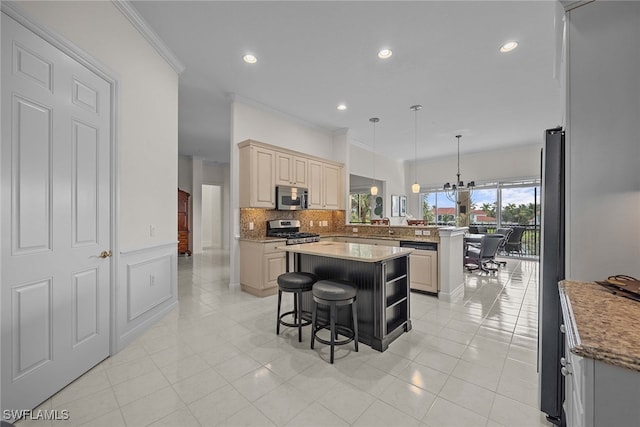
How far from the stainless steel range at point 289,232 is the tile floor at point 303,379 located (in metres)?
1.48

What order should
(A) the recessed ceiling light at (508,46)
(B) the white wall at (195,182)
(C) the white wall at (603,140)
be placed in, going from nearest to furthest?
1. (C) the white wall at (603,140)
2. (A) the recessed ceiling light at (508,46)
3. (B) the white wall at (195,182)

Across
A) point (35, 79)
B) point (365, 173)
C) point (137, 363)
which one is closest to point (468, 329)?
point (137, 363)

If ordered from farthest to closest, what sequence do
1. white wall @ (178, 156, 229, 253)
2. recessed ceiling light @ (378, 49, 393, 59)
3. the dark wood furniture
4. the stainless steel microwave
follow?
1. white wall @ (178, 156, 229, 253)
2. the dark wood furniture
3. the stainless steel microwave
4. recessed ceiling light @ (378, 49, 393, 59)

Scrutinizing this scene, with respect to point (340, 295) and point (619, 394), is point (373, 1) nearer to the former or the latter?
point (340, 295)

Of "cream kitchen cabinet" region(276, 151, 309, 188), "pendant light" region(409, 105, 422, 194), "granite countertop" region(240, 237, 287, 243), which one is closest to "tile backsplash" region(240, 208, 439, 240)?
"granite countertop" region(240, 237, 287, 243)

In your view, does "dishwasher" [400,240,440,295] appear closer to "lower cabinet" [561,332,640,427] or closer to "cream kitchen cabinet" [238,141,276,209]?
"cream kitchen cabinet" [238,141,276,209]

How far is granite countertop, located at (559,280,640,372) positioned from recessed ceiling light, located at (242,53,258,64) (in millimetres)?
3640

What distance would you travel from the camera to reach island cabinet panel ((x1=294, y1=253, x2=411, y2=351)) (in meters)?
2.43

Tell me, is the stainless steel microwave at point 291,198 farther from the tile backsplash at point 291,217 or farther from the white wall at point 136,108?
the white wall at point 136,108

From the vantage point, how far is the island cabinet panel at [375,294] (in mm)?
2430

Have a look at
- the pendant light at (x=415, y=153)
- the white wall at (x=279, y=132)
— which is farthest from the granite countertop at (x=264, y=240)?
the pendant light at (x=415, y=153)

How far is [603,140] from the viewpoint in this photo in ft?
4.59

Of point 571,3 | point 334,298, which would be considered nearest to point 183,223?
point 334,298

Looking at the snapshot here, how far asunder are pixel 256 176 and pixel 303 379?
3.00m
